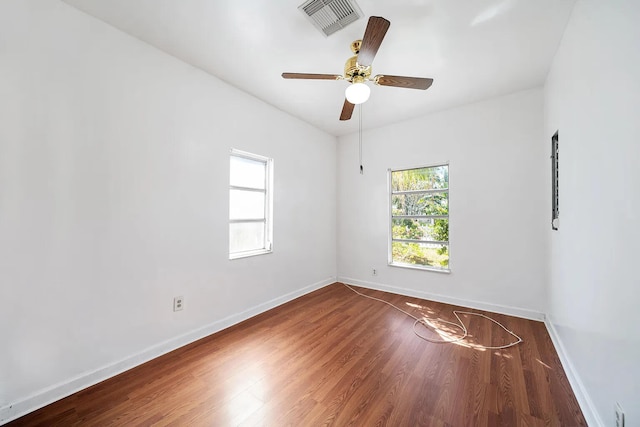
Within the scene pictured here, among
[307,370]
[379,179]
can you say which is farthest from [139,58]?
[379,179]

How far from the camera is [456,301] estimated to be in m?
3.34

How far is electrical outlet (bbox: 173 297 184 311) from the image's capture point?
2267 mm

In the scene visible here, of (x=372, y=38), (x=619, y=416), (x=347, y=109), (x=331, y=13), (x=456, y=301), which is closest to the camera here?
(x=619, y=416)

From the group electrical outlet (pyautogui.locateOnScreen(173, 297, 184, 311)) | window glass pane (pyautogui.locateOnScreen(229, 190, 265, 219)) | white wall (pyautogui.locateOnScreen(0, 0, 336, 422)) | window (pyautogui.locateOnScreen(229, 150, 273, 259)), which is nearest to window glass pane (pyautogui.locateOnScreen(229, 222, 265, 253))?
window (pyautogui.locateOnScreen(229, 150, 273, 259))

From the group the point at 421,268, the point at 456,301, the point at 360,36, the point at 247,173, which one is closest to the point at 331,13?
the point at 360,36

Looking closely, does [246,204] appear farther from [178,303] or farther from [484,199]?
Answer: [484,199]

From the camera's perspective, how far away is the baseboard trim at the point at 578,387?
1.40 metres

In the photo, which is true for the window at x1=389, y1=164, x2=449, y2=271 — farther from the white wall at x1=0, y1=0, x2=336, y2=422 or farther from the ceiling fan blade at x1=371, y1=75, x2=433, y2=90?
the white wall at x1=0, y1=0, x2=336, y2=422

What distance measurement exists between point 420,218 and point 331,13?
2859 mm

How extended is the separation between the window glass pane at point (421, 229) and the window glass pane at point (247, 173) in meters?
2.20

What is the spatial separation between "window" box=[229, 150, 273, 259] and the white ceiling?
0.89 metres

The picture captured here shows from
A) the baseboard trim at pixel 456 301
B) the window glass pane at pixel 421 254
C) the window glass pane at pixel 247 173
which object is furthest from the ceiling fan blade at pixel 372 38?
the baseboard trim at pixel 456 301

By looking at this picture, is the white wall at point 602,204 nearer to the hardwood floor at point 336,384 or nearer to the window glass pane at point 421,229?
the hardwood floor at point 336,384

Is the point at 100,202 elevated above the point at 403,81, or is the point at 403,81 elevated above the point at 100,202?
the point at 403,81
